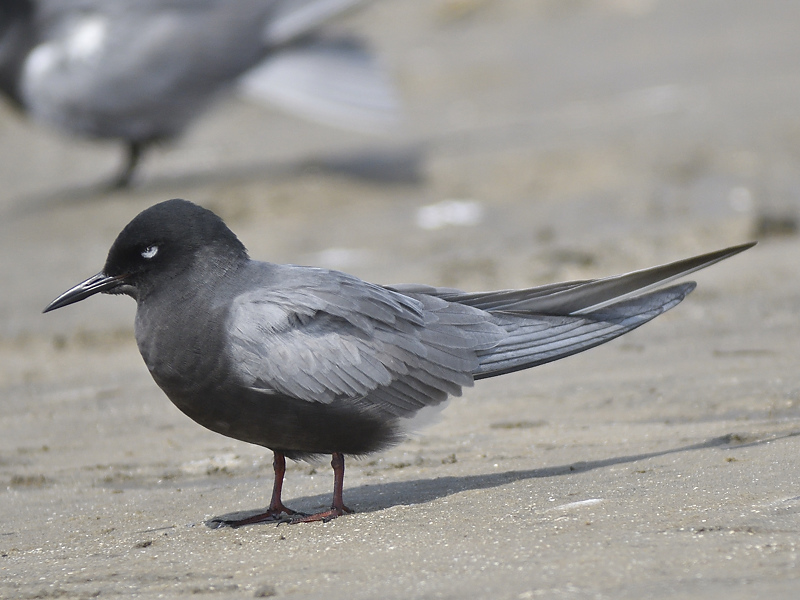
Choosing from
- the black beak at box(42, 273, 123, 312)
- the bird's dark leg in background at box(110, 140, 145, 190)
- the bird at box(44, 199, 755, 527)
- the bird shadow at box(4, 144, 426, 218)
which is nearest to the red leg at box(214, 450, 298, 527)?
the bird at box(44, 199, 755, 527)

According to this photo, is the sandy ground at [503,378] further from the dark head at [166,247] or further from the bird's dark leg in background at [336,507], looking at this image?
the dark head at [166,247]

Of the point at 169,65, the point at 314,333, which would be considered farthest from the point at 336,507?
the point at 169,65

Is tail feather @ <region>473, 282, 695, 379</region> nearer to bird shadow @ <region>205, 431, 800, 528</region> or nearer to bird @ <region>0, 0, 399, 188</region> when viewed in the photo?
bird shadow @ <region>205, 431, 800, 528</region>

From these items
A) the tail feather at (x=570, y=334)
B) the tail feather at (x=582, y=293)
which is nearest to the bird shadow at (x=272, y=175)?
the tail feather at (x=582, y=293)

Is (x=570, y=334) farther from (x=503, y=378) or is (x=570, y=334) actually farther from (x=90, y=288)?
(x=90, y=288)

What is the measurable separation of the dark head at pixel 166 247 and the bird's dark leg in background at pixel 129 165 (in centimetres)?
567

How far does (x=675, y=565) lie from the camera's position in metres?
2.55

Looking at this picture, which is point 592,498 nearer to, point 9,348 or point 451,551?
point 451,551

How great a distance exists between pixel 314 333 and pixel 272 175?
18.1ft

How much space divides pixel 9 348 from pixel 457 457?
10.8ft

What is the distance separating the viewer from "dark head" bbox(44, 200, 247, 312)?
12.0 feet

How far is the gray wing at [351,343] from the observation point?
11.4 feet

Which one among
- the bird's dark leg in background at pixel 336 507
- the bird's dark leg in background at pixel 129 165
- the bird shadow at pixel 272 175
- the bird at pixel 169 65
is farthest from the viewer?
the bird's dark leg in background at pixel 129 165

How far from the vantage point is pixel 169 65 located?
870 centimetres
